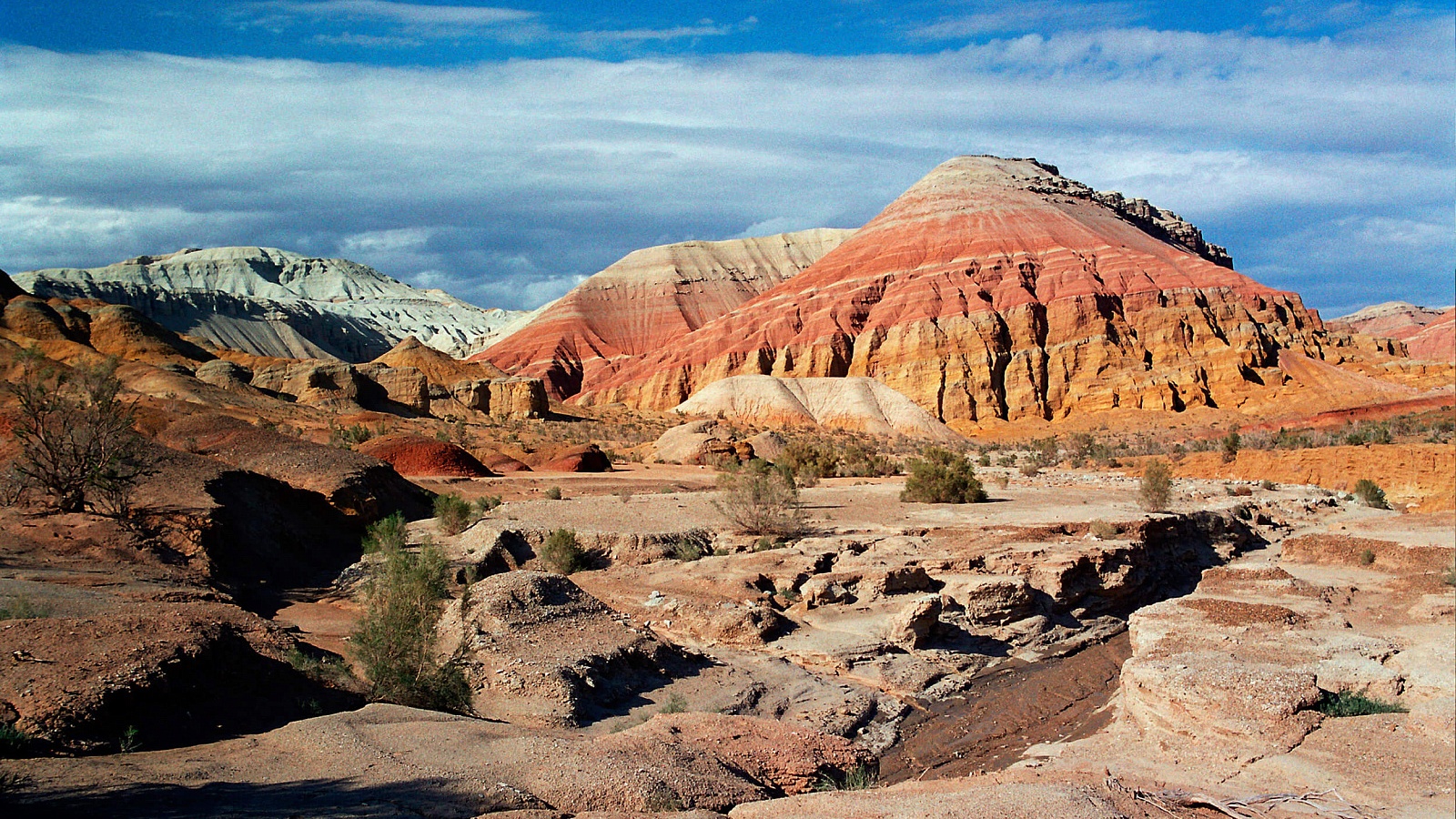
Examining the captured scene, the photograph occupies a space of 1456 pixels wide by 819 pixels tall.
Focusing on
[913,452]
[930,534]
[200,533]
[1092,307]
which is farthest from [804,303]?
[200,533]

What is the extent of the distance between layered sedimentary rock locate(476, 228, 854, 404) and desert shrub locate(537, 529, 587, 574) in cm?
8065

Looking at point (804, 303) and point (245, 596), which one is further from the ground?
point (804, 303)

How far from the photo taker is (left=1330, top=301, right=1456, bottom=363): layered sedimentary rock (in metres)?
119

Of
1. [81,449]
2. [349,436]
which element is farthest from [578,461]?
[81,449]

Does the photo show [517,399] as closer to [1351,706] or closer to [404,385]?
[404,385]

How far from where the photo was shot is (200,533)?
46.6 ft

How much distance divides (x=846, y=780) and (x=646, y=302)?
364 feet

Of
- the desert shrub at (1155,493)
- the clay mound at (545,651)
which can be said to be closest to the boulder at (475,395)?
the desert shrub at (1155,493)

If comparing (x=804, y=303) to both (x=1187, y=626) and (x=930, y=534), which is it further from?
(x=1187, y=626)

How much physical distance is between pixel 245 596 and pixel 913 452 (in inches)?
1495

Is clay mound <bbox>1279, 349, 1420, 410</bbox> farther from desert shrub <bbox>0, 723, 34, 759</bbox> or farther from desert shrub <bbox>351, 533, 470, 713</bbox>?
desert shrub <bbox>0, 723, 34, 759</bbox>

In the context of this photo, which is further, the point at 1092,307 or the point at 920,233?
the point at 920,233

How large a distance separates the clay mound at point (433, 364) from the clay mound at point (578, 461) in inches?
1267

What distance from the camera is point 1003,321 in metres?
75.2
